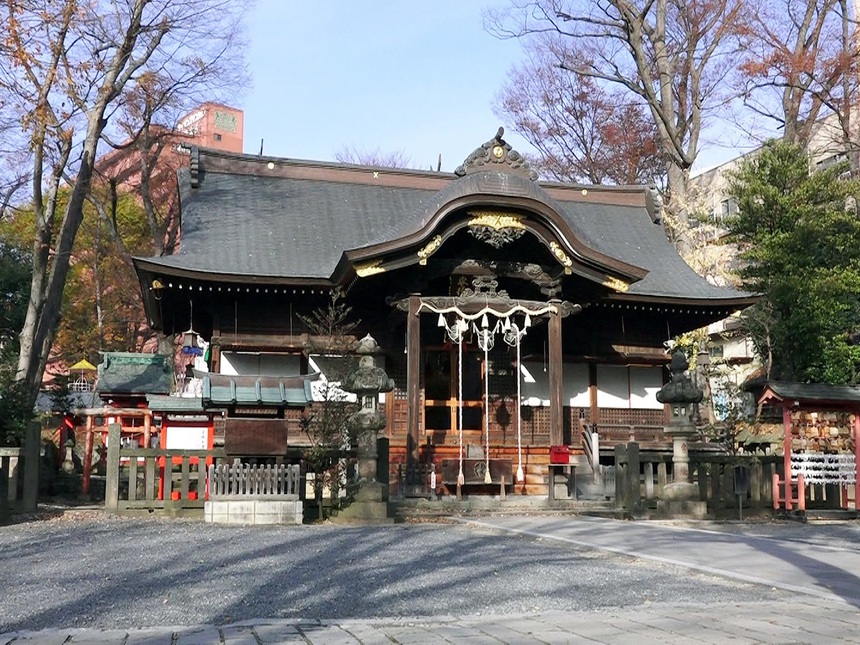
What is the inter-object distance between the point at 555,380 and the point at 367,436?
4.55 meters

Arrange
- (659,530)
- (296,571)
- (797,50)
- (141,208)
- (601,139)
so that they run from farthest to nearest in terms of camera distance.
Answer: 1. (141,208)
2. (601,139)
3. (797,50)
4. (659,530)
5. (296,571)

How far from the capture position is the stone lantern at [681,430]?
13.6 metres

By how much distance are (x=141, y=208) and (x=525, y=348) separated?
26.0 meters

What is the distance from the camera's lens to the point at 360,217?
2048 cm

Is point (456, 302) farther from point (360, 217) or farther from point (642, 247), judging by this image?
point (642, 247)

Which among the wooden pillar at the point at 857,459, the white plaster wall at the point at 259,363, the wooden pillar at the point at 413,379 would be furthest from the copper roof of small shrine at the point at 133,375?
the wooden pillar at the point at 857,459

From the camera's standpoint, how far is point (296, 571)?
24.1ft

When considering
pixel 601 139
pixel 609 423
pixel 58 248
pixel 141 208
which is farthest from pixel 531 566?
pixel 141 208

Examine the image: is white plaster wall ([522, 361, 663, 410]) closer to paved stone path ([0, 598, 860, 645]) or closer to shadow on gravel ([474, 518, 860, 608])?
shadow on gravel ([474, 518, 860, 608])

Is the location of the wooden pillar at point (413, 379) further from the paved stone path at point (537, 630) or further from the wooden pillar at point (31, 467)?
the paved stone path at point (537, 630)

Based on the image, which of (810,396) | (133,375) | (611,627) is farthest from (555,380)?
(611,627)

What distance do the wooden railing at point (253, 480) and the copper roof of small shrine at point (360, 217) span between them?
4656 millimetres

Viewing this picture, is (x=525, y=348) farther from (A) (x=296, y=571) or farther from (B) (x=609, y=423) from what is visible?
(A) (x=296, y=571)

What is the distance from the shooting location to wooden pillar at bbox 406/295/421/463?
50.4 ft
